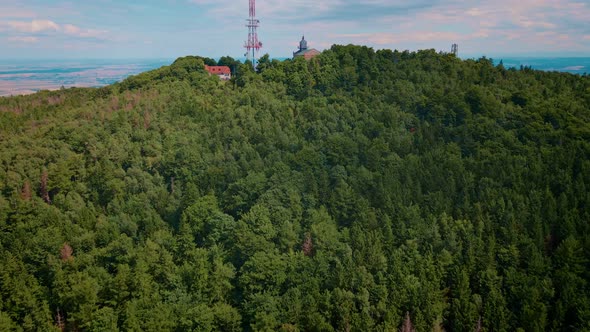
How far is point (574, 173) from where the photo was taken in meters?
52.4

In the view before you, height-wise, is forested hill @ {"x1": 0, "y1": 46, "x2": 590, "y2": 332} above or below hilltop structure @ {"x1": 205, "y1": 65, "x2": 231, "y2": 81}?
below

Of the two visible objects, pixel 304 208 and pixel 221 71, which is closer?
pixel 304 208

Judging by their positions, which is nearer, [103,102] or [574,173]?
[574,173]

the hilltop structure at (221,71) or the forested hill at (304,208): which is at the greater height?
the hilltop structure at (221,71)

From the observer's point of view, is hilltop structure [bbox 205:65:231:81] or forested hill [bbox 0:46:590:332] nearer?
forested hill [bbox 0:46:590:332]

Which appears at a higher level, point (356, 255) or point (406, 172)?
point (406, 172)

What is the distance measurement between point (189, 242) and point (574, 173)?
145ft

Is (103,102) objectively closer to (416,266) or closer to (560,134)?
(416,266)

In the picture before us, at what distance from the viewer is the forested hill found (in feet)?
127

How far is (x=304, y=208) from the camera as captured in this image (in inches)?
2010

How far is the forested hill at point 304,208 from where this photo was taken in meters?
38.8

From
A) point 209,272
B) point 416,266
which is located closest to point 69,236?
point 209,272

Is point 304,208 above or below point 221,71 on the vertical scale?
below

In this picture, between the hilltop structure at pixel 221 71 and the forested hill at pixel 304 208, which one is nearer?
the forested hill at pixel 304 208
